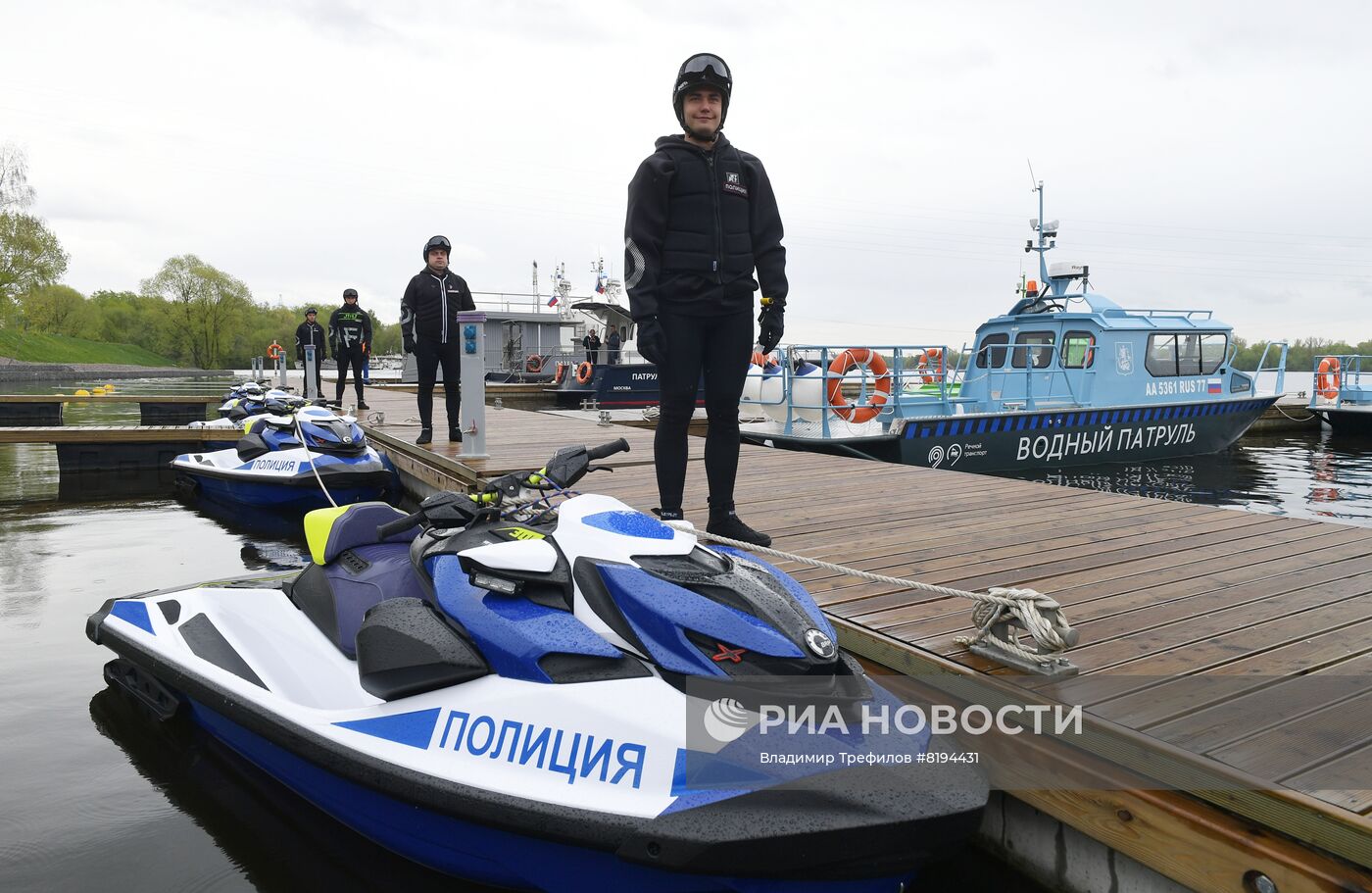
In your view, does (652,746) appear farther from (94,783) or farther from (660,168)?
(660,168)

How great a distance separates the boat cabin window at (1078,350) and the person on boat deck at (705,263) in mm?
10674

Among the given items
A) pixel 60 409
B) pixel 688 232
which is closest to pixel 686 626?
pixel 688 232

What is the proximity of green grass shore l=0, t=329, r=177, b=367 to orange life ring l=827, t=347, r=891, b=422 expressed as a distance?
56709 mm

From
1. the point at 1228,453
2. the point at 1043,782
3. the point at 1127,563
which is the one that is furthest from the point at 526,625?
the point at 1228,453

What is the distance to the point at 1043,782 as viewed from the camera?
6.49 ft

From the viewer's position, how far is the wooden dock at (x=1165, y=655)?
1.63 meters

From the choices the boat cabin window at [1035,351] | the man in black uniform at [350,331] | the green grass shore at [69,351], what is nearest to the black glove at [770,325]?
the man in black uniform at [350,331]

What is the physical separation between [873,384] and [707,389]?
9306 millimetres

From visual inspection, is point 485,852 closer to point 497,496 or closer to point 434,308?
point 497,496

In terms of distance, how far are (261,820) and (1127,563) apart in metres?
3.14

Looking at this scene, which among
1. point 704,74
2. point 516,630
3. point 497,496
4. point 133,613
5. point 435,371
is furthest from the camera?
point 435,371

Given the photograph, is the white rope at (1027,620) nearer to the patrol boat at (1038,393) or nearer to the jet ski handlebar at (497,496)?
the jet ski handlebar at (497,496)

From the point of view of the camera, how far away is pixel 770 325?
3572 mm

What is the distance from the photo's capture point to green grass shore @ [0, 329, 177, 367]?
51594mm
